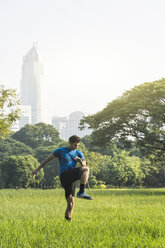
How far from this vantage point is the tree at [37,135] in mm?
71562

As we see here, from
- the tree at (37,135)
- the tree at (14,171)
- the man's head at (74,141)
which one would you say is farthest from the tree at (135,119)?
the tree at (37,135)

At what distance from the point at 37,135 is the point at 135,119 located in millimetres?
50308

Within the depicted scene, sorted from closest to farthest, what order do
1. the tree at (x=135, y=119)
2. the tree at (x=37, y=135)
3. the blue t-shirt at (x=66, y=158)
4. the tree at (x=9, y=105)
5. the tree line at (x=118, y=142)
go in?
the blue t-shirt at (x=66, y=158)
the tree at (x=9, y=105)
the tree at (x=135, y=119)
the tree line at (x=118, y=142)
the tree at (x=37, y=135)

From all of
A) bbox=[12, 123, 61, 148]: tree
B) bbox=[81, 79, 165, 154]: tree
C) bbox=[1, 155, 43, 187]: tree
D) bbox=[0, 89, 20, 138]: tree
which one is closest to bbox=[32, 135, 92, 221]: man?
bbox=[0, 89, 20, 138]: tree

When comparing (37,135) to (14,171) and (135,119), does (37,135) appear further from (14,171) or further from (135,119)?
(135,119)

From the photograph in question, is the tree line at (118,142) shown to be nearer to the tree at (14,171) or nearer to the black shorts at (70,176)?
the tree at (14,171)

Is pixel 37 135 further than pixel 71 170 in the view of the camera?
Yes

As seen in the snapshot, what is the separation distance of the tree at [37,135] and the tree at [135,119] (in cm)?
4521

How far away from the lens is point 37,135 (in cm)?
7319

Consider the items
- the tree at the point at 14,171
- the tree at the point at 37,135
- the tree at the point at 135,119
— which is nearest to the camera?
the tree at the point at 135,119

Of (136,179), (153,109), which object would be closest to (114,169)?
(136,179)

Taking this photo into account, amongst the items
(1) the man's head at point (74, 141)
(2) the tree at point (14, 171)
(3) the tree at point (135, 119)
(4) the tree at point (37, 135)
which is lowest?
(2) the tree at point (14, 171)

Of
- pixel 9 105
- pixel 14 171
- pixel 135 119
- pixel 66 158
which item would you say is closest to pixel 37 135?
pixel 14 171

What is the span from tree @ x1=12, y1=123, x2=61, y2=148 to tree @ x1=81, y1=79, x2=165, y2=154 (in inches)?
1780
